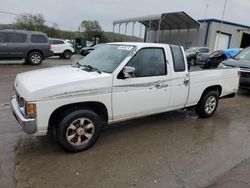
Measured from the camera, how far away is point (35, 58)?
1509 cm

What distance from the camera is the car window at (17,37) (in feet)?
46.0

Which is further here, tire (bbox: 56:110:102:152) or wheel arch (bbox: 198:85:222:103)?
wheel arch (bbox: 198:85:222:103)

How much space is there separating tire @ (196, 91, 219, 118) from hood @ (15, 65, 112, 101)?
2872mm

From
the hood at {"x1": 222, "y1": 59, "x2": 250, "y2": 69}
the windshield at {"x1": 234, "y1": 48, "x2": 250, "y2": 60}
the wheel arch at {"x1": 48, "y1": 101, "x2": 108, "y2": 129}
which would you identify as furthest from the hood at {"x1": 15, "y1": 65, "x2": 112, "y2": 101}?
the windshield at {"x1": 234, "y1": 48, "x2": 250, "y2": 60}

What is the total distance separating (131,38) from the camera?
124ft

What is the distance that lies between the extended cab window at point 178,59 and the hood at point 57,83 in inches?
65.5

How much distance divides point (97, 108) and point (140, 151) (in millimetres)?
1025

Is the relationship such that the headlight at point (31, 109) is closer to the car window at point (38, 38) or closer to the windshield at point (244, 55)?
the windshield at point (244, 55)

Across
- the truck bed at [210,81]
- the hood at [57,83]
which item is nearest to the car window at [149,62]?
the hood at [57,83]

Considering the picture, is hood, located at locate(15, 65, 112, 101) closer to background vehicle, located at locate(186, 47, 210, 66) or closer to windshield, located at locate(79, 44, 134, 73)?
windshield, located at locate(79, 44, 134, 73)

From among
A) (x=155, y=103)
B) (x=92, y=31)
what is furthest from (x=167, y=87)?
(x=92, y=31)

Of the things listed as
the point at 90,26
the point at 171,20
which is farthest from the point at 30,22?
the point at 171,20

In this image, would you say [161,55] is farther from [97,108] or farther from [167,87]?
[97,108]

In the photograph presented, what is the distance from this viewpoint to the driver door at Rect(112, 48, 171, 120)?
4.31 metres
